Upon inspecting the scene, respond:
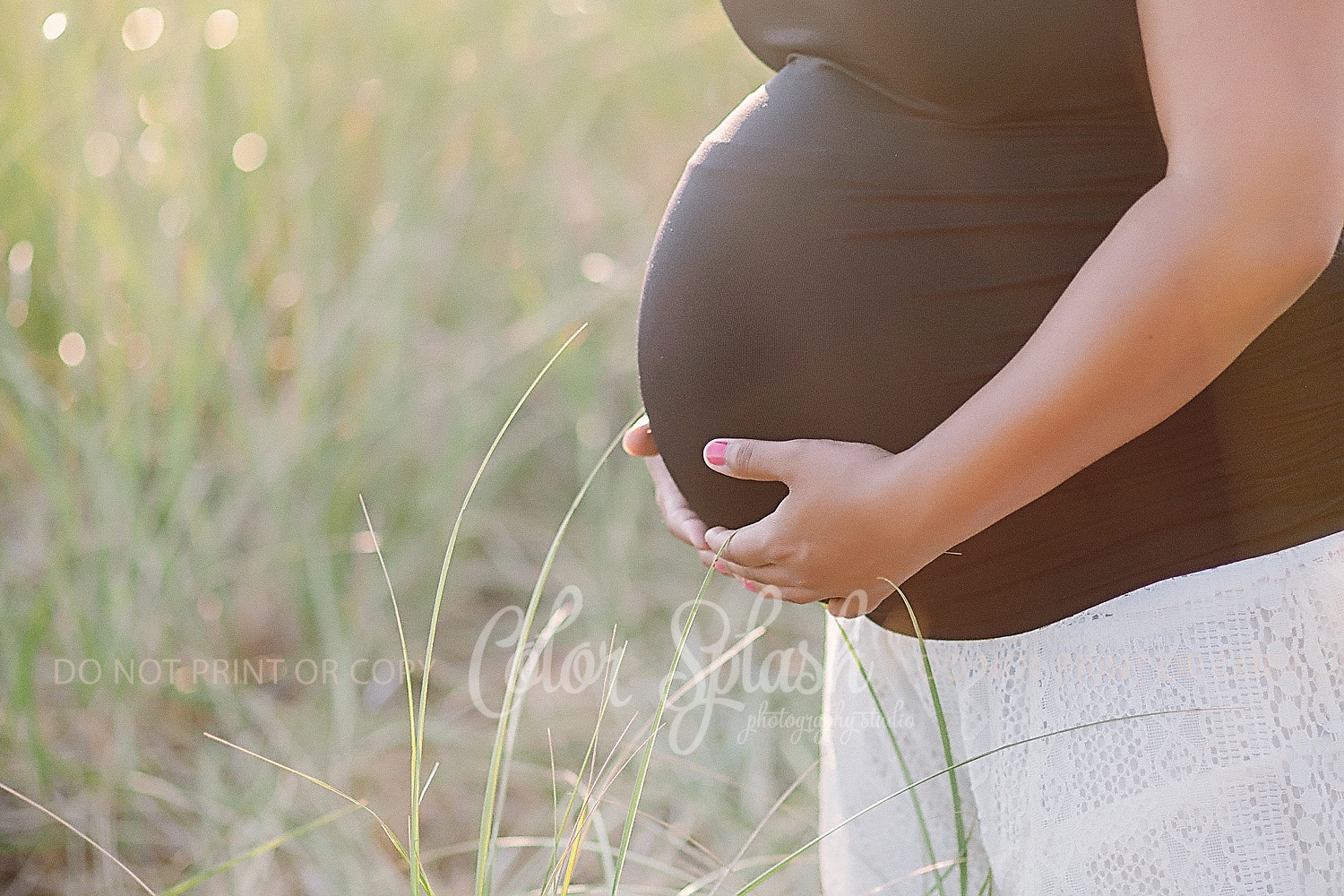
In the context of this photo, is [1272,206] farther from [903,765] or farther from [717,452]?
[903,765]

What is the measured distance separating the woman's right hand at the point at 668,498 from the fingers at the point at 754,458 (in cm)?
9

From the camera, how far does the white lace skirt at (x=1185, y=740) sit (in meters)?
0.69

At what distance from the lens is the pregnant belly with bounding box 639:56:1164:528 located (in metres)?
0.73

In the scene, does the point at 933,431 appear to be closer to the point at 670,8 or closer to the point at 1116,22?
the point at 1116,22

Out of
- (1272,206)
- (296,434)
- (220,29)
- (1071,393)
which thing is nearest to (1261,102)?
(1272,206)

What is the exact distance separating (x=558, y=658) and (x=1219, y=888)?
1596 millimetres

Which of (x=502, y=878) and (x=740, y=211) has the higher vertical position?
(x=740, y=211)

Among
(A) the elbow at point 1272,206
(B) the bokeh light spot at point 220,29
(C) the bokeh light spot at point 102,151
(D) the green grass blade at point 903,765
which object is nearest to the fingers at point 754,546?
(D) the green grass blade at point 903,765

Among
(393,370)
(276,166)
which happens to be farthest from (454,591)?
(276,166)

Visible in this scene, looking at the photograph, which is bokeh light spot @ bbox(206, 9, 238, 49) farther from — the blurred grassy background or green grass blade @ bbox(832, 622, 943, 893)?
green grass blade @ bbox(832, 622, 943, 893)

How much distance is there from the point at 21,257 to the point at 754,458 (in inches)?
62.1

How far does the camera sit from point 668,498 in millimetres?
1002

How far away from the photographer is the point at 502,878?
164cm

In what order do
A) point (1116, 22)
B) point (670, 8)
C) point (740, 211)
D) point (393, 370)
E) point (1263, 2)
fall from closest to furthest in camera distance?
1. point (1263, 2)
2. point (1116, 22)
3. point (740, 211)
4. point (393, 370)
5. point (670, 8)
